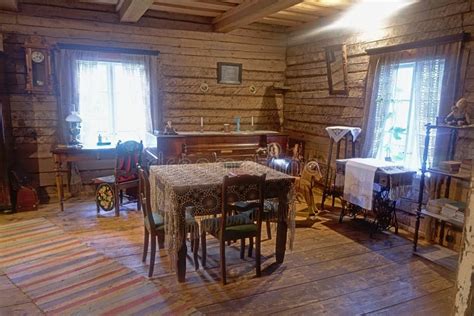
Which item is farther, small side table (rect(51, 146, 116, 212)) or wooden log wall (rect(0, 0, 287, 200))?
wooden log wall (rect(0, 0, 287, 200))

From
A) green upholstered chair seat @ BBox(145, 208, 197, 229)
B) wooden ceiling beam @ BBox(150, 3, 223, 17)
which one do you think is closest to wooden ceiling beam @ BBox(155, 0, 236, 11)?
wooden ceiling beam @ BBox(150, 3, 223, 17)

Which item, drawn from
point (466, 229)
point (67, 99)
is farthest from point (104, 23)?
point (466, 229)

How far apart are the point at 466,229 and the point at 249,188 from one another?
7.13 ft

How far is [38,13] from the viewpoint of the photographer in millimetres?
4645

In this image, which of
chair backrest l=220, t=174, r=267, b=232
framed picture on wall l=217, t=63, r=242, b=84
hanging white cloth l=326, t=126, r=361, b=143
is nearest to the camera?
chair backrest l=220, t=174, r=267, b=232

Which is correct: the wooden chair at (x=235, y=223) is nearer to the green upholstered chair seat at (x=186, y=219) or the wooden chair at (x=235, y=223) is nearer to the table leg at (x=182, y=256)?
the green upholstered chair seat at (x=186, y=219)

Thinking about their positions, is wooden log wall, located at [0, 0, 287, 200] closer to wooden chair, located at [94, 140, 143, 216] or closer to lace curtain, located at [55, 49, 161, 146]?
lace curtain, located at [55, 49, 161, 146]

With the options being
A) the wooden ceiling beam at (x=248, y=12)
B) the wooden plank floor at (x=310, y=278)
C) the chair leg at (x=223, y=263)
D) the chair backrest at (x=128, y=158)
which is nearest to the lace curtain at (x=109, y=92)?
the chair backrest at (x=128, y=158)

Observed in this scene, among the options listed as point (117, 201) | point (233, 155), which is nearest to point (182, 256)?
point (117, 201)

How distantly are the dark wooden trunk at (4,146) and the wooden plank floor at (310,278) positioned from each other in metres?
0.96

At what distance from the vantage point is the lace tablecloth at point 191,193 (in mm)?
2648

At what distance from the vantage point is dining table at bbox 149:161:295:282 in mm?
2654

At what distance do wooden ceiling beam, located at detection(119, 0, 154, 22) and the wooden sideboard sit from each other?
1638 mm

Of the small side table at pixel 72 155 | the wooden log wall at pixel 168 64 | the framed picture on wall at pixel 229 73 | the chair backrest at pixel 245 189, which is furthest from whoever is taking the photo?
the framed picture on wall at pixel 229 73
